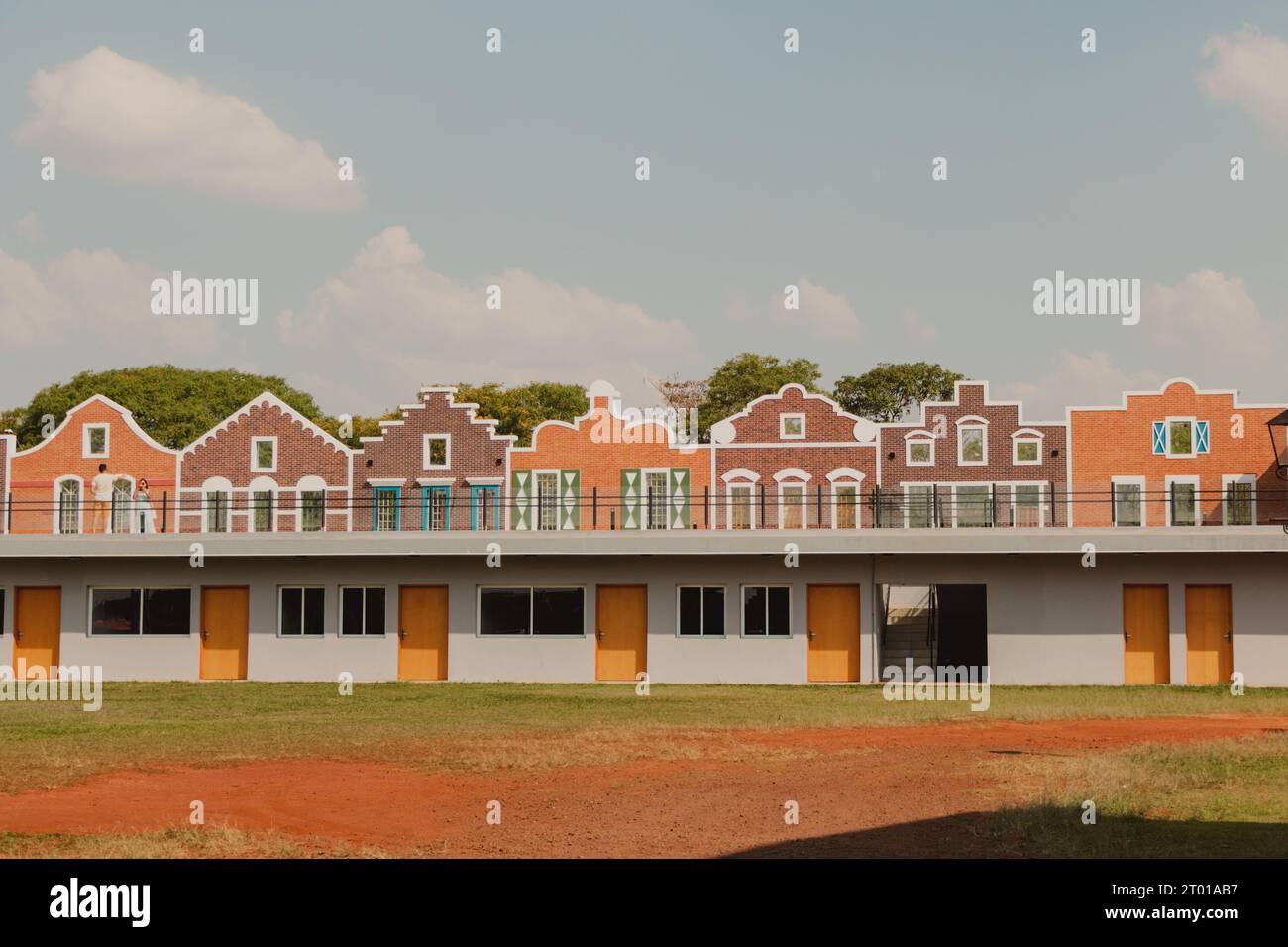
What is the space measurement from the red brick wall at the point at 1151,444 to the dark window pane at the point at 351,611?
2491cm

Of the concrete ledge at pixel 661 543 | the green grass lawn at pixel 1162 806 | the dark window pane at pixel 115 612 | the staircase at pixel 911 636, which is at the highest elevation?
the concrete ledge at pixel 661 543

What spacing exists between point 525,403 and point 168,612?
45636 mm

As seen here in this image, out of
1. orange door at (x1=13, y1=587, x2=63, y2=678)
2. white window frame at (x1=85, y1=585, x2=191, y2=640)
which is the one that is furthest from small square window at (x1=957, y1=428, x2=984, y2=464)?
orange door at (x1=13, y1=587, x2=63, y2=678)

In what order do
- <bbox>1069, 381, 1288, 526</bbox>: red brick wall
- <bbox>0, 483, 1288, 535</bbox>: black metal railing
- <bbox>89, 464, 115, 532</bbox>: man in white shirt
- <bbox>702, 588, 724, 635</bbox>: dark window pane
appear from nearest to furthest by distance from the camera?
<bbox>702, 588, 724, 635</bbox>: dark window pane < <bbox>89, 464, 115, 532</bbox>: man in white shirt < <bbox>0, 483, 1288, 535</bbox>: black metal railing < <bbox>1069, 381, 1288, 526</bbox>: red brick wall

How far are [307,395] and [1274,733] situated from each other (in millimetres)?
72389

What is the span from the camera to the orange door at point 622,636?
3422 centimetres

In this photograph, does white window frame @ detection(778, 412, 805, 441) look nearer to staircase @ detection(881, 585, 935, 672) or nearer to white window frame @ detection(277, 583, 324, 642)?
staircase @ detection(881, 585, 935, 672)

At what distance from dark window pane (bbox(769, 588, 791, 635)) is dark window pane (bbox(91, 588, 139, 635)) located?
15.7m

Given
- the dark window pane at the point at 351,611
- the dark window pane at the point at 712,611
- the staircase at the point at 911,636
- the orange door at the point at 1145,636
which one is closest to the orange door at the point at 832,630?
the dark window pane at the point at 712,611

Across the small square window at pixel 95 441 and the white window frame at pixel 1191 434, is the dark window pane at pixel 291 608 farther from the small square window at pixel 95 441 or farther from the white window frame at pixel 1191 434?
the white window frame at pixel 1191 434

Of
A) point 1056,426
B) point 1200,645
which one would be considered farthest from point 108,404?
point 1200,645

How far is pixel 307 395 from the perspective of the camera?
3413 inches

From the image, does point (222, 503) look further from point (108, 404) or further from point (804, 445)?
point (804, 445)

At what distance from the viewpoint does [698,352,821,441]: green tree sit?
260 ft
